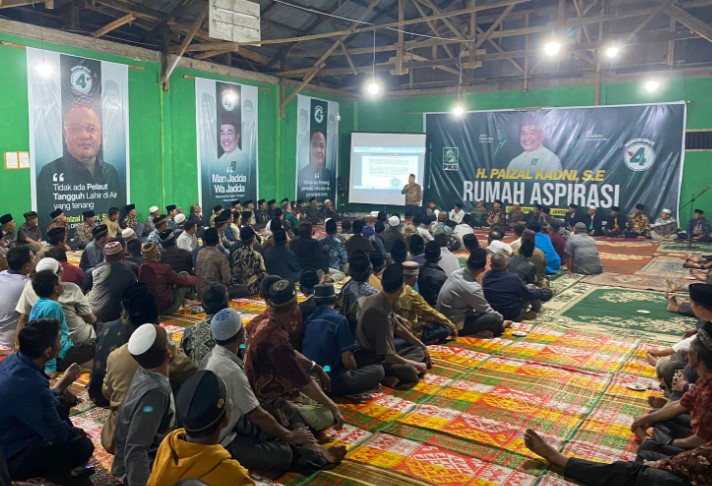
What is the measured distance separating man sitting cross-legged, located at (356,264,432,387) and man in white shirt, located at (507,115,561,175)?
10.5 metres

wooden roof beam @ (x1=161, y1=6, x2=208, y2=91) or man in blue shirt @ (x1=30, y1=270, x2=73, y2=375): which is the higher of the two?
wooden roof beam @ (x1=161, y1=6, x2=208, y2=91)

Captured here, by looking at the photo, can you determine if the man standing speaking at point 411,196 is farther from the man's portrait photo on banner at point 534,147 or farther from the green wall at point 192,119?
the man's portrait photo on banner at point 534,147

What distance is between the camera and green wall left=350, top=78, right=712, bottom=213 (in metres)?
11.5

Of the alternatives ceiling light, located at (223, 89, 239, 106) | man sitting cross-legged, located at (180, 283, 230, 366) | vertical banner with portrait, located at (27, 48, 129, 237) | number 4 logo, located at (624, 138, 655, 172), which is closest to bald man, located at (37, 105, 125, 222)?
vertical banner with portrait, located at (27, 48, 129, 237)

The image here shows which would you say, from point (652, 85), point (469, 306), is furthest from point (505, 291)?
point (652, 85)

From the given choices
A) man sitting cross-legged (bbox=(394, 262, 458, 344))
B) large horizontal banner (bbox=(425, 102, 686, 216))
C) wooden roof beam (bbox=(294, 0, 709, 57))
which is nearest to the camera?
man sitting cross-legged (bbox=(394, 262, 458, 344))

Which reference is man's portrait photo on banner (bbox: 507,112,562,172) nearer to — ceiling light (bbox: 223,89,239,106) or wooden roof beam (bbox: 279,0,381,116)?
wooden roof beam (bbox: 279,0,381,116)

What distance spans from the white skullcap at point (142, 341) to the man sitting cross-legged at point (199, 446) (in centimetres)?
45

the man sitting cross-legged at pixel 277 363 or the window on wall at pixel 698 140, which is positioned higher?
the window on wall at pixel 698 140

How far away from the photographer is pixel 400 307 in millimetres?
4434

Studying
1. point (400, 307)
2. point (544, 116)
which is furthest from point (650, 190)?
point (400, 307)

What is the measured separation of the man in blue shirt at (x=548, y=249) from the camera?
24.1ft

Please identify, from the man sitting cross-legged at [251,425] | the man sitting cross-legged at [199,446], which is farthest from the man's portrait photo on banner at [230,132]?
the man sitting cross-legged at [199,446]

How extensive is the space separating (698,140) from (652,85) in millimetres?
1476
